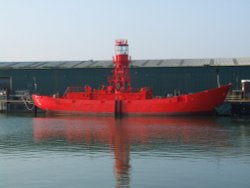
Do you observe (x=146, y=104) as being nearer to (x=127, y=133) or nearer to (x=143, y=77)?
(x=143, y=77)

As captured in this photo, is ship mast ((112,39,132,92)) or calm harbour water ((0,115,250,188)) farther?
ship mast ((112,39,132,92))

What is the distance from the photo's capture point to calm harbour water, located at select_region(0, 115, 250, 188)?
738 inches

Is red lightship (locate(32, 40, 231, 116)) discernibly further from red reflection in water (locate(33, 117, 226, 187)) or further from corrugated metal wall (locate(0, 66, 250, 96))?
corrugated metal wall (locate(0, 66, 250, 96))

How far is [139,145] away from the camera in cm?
2739

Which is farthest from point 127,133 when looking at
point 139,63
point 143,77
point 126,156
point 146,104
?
point 139,63

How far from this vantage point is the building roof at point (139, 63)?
195 feet

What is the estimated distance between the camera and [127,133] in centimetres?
3350

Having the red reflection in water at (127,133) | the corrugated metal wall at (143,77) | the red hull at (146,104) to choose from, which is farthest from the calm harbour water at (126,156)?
the corrugated metal wall at (143,77)

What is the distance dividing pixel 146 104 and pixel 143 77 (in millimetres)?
11423

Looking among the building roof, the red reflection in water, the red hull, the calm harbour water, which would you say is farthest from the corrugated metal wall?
the calm harbour water

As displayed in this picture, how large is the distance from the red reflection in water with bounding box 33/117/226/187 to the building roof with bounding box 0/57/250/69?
1724 centimetres

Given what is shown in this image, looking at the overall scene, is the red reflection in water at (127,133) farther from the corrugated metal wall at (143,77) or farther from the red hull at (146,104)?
the corrugated metal wall at (143,77)

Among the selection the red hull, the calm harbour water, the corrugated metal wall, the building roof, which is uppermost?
the building roof

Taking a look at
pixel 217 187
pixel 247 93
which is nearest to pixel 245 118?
pixel 247 93
